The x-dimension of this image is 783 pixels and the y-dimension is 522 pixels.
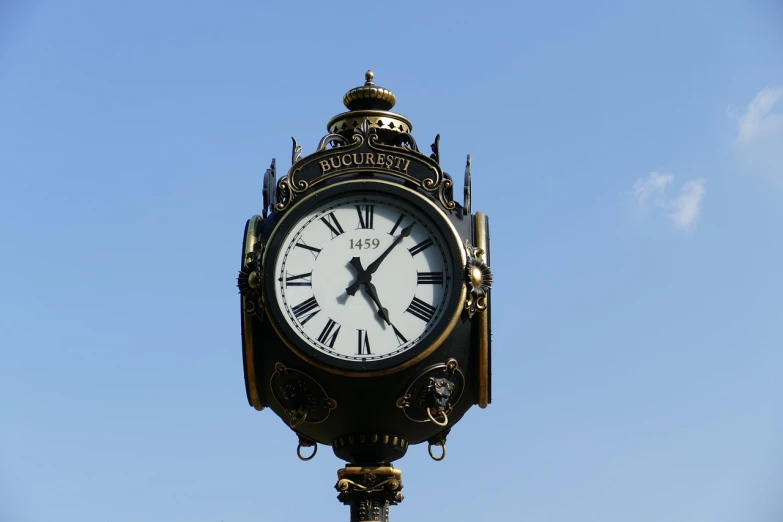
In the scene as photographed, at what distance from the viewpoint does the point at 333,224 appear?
19.0 meters

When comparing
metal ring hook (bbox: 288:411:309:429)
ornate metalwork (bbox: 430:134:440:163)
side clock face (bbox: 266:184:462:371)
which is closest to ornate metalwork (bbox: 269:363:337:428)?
metal ring hook (bbox: 288:411:309:429)

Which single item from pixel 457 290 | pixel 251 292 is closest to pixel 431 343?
pixel 457 290

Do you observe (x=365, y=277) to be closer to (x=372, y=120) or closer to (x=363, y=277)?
(x=363, y=277)

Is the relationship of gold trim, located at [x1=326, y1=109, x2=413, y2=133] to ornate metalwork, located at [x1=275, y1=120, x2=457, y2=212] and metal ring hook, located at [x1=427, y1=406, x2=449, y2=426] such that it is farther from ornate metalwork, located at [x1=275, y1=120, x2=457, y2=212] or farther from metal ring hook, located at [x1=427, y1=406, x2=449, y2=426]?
metal ring hook, located at [x1=427, y1=406, x2=449, y2=426]

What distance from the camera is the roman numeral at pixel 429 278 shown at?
1875cm

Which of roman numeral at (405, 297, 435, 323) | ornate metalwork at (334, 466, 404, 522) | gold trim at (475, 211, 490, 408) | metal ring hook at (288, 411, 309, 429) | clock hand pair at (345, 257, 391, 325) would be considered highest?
clock hand pair at (345, 257, 391, 325)

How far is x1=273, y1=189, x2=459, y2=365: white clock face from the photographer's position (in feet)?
61.0

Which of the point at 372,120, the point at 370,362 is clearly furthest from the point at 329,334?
the point at 372,120

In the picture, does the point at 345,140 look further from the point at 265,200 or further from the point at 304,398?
the point at 304,398

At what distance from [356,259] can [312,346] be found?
0.90 m

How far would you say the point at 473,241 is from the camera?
18875 mm

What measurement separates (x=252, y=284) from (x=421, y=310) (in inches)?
59.5

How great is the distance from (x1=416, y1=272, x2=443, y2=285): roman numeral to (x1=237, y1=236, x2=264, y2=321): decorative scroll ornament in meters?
1.39

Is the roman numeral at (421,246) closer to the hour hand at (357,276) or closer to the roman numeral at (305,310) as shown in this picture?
the hour hand at (357,276)
